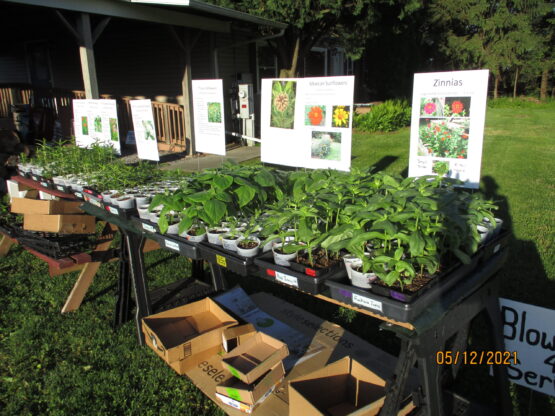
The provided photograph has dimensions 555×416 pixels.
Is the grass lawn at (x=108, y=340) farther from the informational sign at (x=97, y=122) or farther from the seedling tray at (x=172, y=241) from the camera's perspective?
the informational sign at (x=97, y=122)

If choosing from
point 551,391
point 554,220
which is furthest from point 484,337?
point 554,220

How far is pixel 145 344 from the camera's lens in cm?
325

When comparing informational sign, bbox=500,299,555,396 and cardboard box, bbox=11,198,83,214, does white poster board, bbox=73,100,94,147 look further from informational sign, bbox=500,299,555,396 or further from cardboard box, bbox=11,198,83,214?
informational sign, bbox=500,299,555,396

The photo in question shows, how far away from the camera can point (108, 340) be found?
331 centimetres

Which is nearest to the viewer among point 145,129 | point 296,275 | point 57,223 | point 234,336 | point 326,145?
point 296,275

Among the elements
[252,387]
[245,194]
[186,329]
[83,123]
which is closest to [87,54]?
[83,123]

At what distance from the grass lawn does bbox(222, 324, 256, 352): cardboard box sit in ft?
1.22

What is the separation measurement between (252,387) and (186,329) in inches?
30.9

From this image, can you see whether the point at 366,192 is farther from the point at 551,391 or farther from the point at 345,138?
the point at 345,138

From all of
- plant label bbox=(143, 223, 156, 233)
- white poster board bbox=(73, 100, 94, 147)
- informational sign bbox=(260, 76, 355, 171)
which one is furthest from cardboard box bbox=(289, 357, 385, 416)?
white poster board bbox=(73, 100, 94, 147)

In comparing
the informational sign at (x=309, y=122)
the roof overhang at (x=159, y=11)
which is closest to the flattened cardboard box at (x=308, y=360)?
the informational sign at (x=309, y=122)

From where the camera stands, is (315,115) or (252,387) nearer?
(252,387)

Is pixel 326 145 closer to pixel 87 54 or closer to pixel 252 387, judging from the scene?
pixel 252 387

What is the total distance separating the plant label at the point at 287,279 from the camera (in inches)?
76.8
